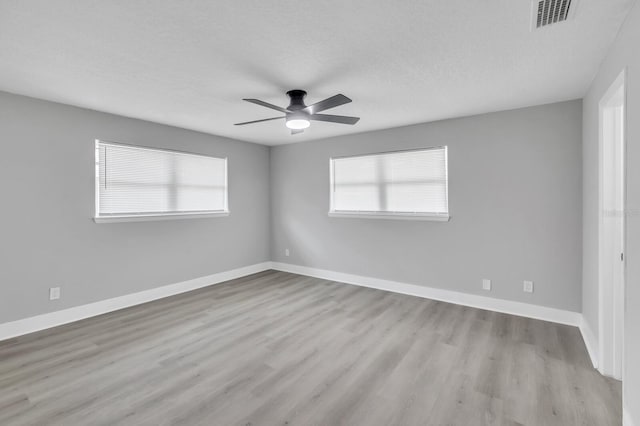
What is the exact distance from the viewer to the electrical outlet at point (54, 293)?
3.30m

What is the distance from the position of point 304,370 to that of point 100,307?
2.87 m

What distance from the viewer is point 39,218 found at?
321 centimetres

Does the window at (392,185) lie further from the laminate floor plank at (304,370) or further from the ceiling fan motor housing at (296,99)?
the ceiling fan motor housing at (296,99)

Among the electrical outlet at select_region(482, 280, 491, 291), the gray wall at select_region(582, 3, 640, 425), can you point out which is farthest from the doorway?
the electrical outlet at select_region(482, 280, 491, 291)

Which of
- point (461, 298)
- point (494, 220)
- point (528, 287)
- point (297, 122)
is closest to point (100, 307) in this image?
point (297, 122)

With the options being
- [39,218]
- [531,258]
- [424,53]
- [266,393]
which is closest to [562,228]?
[531,258]

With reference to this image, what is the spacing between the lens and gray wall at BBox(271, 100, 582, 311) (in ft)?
10.9

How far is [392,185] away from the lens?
4.64m

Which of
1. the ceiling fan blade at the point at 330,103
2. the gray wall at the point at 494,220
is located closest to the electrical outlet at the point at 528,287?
the gray wall at the point at 494,220

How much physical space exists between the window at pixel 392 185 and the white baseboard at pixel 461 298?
41.2 inches

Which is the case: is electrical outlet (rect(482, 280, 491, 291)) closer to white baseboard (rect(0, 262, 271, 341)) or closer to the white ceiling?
the white ceiling

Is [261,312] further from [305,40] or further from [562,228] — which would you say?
[562,228]

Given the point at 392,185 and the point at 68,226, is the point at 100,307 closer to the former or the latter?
the point at 68,226

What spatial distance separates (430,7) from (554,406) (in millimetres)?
2690
